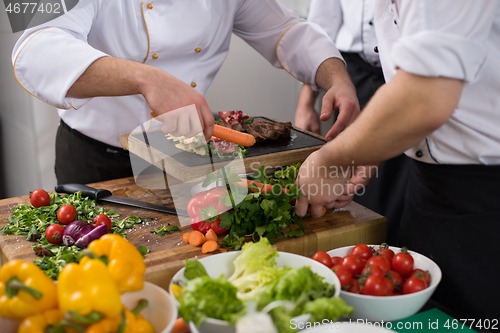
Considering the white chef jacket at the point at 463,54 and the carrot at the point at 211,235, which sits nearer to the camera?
the white chef jacket at the point at 463,54

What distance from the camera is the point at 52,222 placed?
3.66 ft

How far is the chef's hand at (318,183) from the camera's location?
0.96 meters

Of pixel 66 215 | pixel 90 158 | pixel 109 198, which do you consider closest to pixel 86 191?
pixel 109 198

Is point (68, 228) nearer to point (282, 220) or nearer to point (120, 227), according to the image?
point (120, 227)

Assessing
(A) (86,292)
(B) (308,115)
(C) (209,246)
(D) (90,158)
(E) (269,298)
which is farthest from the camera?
(B) (308,115)

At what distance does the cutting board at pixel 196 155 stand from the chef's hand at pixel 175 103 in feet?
0.88

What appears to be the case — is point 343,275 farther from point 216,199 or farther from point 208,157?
point 208,157

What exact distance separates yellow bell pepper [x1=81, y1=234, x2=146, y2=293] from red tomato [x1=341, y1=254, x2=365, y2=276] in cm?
40

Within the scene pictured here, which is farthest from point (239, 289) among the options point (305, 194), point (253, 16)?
point (253, 16)

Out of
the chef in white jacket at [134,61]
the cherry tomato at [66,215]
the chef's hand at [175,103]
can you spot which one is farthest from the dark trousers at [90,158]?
the chef's hand at [175,103]

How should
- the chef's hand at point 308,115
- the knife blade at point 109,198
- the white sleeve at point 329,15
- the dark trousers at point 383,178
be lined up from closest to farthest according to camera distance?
the knife blade at point 109,198 < the dark trousers at point 383,178 < the white sleeve at point 329,15 < the chef's hand at point 308,115

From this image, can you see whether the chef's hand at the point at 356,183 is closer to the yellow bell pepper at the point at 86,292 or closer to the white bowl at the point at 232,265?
the white bowl at the point at 232,265

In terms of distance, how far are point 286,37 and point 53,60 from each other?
3.06 feet

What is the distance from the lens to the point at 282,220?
104 cm
